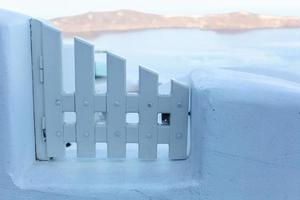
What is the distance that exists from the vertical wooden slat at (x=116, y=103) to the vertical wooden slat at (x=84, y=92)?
7cm

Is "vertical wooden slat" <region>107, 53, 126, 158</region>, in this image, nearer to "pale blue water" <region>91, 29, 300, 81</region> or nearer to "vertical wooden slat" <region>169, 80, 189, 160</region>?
"vertical wooden slat" <region>169, 80, 189, 160</region>

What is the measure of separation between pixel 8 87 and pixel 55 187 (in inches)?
17.2

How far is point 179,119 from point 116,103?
0.90 feet

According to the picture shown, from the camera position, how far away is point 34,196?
1.97m

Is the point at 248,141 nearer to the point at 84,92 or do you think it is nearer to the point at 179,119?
the point at 179,119

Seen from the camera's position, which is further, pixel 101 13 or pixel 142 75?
pixel 101 13

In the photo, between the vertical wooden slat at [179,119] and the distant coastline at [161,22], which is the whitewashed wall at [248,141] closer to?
the vertical wooden slat at [179,119]

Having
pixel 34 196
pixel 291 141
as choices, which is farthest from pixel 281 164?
pixel 34 196

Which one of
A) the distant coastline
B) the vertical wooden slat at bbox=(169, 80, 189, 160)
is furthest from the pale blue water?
the vertical wooden slat at bbox=(169, 80, 189, 160)

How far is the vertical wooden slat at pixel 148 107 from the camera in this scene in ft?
6.71

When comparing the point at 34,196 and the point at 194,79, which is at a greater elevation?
the point at 194,79

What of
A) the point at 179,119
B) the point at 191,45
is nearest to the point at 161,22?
the point at 191,45

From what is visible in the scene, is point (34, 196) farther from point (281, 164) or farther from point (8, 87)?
point (281, 164)

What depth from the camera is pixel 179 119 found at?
209cm
